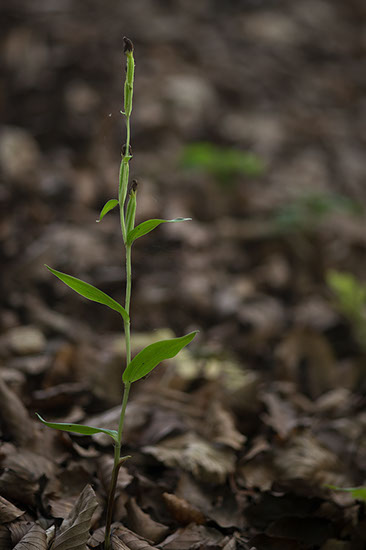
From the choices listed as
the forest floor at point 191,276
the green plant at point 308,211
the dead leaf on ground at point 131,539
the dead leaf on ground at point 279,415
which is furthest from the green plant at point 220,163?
the dead leaf on ground at point 131,539

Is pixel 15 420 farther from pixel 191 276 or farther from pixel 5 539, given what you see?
pixel 191 276

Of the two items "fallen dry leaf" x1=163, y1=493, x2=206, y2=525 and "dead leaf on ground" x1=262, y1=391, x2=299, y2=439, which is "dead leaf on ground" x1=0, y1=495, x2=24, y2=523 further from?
"dead leaf on ground" x1=262, y1=391, x2=299, y2=439

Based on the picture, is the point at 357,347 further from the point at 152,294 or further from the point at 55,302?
the point at 55,302

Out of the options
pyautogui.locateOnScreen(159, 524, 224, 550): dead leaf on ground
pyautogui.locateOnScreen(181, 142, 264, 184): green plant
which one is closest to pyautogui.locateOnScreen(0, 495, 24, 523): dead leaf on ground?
pyautogui.locateOnScreen(159, 524, 224, 550): dead leaf on ground

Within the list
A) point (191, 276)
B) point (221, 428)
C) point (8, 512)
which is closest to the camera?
point (8, 512)

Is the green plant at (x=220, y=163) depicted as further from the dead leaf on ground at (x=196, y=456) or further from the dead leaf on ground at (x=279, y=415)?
the dead leaf on ground at (x=196, y=456)

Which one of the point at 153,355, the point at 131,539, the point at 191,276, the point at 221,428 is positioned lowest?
the point at 191,276

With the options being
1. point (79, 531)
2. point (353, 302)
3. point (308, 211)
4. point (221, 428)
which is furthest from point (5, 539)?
point (308, 211)
